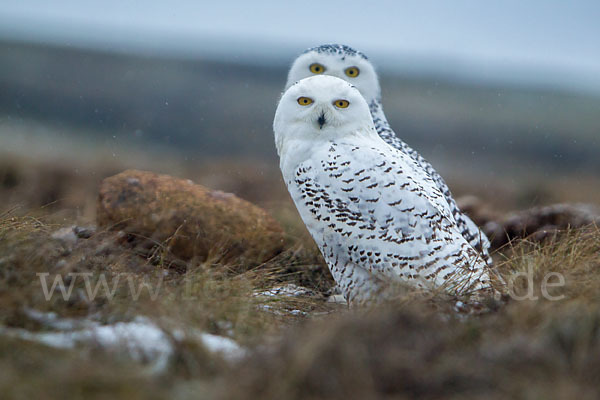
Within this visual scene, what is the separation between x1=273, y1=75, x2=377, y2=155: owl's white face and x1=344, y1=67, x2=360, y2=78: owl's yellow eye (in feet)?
4.72

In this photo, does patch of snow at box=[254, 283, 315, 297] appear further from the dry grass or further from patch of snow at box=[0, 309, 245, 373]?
patch of snow at box=[0, 309, 245, 373]

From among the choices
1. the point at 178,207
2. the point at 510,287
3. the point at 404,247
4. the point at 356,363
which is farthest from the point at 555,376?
the point at 178,207

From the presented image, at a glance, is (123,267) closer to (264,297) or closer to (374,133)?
(264,297)

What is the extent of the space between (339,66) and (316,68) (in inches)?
8.5

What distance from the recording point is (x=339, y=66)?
5270mm

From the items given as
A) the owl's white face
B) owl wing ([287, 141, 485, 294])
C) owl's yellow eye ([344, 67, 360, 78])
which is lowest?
owl wing ([287, 141, 485, 294])

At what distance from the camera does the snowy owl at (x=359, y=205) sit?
3.60 m

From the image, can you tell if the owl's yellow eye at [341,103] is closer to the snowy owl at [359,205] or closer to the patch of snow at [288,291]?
the snowy owl at [359,205]

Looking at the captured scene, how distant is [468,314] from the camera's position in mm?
3176

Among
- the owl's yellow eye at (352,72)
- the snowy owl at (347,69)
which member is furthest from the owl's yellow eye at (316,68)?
the owl's yellow eye at (352,72)

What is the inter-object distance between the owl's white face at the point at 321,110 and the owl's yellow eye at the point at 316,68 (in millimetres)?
1412

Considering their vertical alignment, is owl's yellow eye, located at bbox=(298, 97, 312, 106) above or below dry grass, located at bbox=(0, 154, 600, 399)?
above

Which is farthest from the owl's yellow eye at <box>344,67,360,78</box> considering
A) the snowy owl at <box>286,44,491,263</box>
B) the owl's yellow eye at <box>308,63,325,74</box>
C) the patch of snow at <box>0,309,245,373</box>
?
the patch of snow at <box>0,309,245,373</box>

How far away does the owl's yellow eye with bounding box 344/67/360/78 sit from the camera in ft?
17.5
